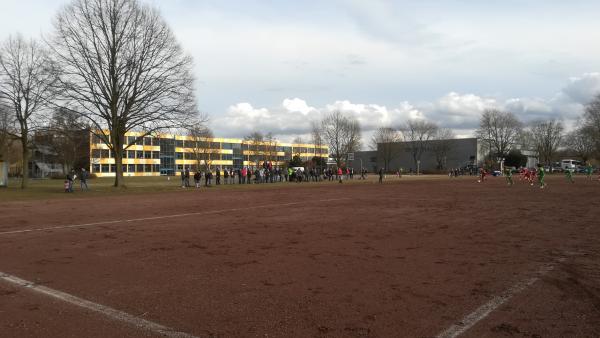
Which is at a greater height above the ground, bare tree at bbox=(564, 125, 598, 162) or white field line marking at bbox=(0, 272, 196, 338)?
bare tree at bbox=(564, 125, 598, 162)

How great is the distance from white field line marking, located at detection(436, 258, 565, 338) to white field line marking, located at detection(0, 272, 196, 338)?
8.78 ft

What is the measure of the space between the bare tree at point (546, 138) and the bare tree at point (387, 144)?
29.6m

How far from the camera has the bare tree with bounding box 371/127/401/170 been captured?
105m

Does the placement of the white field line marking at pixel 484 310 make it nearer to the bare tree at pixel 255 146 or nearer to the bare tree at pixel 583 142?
the bare tree at pixel 583 142

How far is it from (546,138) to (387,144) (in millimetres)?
34096

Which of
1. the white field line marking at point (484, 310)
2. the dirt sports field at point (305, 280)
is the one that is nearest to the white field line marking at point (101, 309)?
the dirt sports field at point (305, 280)

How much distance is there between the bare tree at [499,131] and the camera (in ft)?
308

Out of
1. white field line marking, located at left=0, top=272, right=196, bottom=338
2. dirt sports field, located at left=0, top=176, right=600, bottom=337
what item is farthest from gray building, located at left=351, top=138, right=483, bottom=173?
white field line marking, located at left=0, top=272, right=196, bottom=338

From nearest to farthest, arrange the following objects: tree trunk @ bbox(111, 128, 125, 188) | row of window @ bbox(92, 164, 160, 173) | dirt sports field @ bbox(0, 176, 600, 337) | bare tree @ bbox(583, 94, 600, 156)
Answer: dirt sports field @ bbox(0, 176, 600, 337), tree trunk @ bbox(111, 128, 125, 188), bare tree @ bbox(583, 94, 600, 156), row of window @ bbox(92, 164, 160, 173)

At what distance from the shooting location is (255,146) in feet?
356

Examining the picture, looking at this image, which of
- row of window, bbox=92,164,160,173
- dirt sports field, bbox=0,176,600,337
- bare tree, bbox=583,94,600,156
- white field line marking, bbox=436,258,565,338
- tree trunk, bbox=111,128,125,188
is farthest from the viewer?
row of window, bbox=92,164,160,173

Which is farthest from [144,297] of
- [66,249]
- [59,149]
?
[59,149]

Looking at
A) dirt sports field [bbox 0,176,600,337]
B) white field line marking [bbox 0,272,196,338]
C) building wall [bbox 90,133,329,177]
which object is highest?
building wall [bbox 90,133,329,177]

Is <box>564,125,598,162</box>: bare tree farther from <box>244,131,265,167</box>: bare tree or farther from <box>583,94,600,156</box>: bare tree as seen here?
<box>244,131,265,167</box>: bare tree
